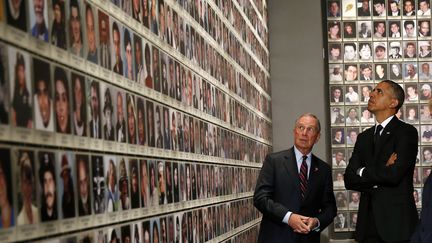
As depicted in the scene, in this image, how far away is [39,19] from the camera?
314 cm

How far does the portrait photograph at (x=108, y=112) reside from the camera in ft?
12.9

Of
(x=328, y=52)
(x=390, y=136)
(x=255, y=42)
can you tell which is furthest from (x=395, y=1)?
(x=390, y=136)

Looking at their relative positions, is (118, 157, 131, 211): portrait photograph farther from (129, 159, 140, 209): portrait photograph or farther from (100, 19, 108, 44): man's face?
(100, 19, 108, 44): man's face

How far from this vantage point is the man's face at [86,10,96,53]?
373 cm

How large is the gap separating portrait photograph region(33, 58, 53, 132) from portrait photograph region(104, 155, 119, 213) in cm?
74

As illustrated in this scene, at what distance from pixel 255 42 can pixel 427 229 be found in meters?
5.54

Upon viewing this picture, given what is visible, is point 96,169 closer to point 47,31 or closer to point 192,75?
point 47,31

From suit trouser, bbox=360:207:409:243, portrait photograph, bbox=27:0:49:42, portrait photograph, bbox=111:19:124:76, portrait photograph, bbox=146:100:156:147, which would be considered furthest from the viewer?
suit trouser, bbox=360:207:409:243

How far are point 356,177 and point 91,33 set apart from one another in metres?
5.40

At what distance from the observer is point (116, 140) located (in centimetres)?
413

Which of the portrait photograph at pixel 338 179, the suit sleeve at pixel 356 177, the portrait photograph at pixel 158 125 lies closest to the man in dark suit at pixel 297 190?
the suit sleeve at pixel 356 177

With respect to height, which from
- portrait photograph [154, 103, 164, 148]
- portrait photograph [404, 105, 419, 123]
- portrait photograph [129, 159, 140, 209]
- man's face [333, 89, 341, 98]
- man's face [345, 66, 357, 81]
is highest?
man's face [345, 66, 357, 81]

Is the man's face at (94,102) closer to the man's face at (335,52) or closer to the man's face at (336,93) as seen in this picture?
the man's face at (336,93)

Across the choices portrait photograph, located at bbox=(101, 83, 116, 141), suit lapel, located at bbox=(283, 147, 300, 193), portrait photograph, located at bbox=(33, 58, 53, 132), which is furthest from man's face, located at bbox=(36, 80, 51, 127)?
suit lapel, located at bbox=(283, 147, 300, 193)
